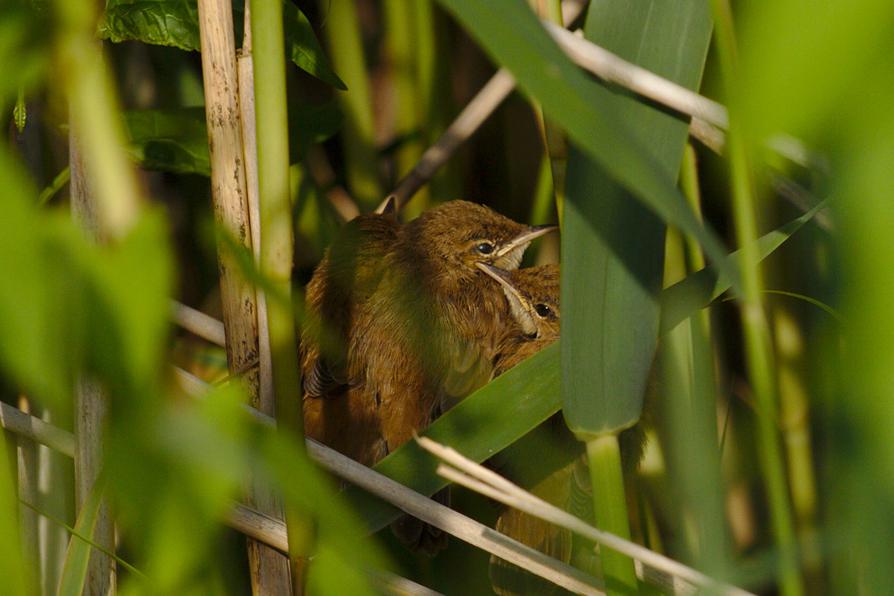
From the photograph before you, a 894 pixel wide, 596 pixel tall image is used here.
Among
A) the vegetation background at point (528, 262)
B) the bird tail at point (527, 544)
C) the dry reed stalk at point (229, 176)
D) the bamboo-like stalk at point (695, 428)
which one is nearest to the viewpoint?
the vegetation background at point (528, 262)

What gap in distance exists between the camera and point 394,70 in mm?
1635

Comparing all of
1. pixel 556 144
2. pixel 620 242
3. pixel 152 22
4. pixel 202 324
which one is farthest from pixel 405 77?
pixel 620 242

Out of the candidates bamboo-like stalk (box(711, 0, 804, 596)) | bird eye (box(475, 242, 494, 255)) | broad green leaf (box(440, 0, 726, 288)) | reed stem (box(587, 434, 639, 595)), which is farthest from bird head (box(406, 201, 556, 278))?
broad green leaf (box(440, 0, 726, 288))

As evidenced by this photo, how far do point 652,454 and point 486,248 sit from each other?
428 mm

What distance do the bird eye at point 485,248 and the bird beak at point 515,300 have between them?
0.02m

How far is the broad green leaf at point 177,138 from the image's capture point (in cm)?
124

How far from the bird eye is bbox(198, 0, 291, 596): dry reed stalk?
684 millimetres

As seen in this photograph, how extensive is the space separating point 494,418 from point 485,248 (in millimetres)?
715

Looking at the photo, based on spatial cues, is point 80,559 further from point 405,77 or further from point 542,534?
point 405,77

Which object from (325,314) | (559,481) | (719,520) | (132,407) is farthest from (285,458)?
(325,314)

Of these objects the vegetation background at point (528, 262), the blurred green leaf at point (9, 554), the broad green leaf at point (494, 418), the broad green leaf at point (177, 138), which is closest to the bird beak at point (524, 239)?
the vegetation background at point (528, 262)

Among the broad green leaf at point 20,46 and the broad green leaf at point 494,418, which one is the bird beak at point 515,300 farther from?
the broad green leaf at point 20,46

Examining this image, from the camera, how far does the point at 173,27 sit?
3.24 ft

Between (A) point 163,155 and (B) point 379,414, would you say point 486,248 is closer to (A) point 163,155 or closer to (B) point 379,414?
(B) point 379,414
